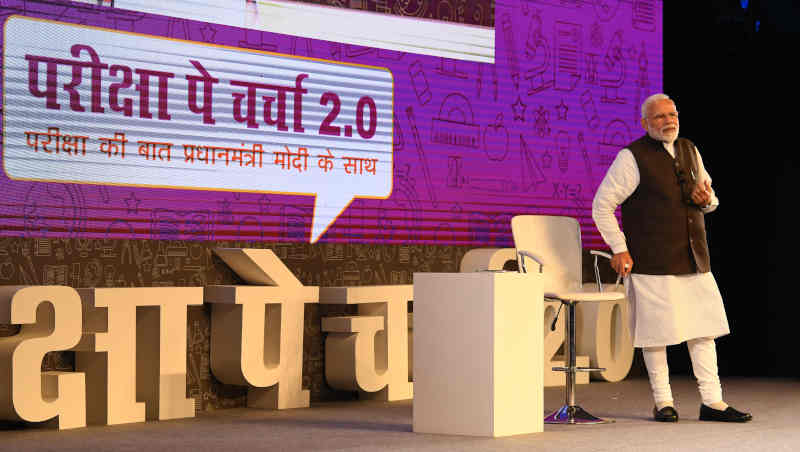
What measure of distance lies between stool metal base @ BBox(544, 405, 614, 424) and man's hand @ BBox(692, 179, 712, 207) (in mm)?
1048

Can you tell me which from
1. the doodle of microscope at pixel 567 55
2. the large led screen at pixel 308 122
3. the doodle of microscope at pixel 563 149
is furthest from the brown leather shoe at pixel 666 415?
the doodle of microscope at pixel 567 55

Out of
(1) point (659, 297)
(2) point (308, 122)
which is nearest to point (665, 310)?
(1) point (659, 297)

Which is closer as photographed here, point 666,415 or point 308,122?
point 666,415

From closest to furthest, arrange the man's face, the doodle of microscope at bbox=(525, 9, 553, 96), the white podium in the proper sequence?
the white podium < the man's face < the doodle of microscope at bbox=(525, 9, 553, 96)

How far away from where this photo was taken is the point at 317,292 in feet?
20.3

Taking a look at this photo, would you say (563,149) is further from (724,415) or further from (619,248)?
(724,415)

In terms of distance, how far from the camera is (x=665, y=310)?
212 inches

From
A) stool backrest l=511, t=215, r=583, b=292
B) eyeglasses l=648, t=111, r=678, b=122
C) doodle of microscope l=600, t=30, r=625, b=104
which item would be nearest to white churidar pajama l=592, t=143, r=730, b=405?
eyeglasses l=648, t=111, r=678, b=122

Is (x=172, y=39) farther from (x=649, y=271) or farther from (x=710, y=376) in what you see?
(x=710, y=376)

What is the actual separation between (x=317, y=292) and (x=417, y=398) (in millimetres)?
1288

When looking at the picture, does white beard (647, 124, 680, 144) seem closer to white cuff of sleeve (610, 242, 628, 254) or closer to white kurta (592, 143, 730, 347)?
white kurta (592, 143, 730, 347)

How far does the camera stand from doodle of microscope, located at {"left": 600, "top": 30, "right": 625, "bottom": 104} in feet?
26.1

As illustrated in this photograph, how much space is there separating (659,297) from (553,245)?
0.67 meters

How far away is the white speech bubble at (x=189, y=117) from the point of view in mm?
5516
